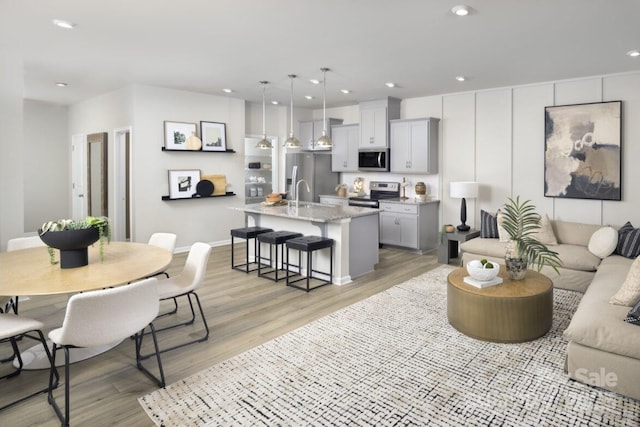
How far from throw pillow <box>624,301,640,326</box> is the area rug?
1.52 feet

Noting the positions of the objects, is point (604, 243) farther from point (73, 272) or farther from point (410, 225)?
point (73, 272)

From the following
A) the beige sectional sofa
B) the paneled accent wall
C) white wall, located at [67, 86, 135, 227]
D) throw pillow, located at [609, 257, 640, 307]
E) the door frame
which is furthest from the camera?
the door frame

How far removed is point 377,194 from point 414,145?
1.24m

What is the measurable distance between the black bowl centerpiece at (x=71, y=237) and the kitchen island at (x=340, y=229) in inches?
91.0

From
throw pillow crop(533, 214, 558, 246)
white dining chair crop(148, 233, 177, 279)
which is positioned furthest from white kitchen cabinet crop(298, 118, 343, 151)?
white dining chair crop(148, 233, 177, 279)

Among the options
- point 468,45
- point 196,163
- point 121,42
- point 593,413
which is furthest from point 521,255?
point 196,163

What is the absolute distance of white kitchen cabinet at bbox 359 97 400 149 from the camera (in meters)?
7.07

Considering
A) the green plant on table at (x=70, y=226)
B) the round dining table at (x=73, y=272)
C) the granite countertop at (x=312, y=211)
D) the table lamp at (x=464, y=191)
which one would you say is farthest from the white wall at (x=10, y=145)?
the table lamp at (x=464, y=191)

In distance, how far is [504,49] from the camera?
4.23m

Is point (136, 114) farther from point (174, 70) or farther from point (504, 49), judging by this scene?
point (504, 49)

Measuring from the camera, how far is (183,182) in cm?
663

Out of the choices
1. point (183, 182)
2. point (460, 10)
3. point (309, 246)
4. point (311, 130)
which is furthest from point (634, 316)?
point (311, 130)

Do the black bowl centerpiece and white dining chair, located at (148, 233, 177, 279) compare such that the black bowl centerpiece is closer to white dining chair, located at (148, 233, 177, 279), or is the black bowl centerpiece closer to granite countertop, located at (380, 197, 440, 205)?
white dining chair, located at (148, 233, 177, 279)

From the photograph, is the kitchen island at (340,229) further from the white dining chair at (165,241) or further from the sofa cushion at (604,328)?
the sofa cushion at (604,328)
